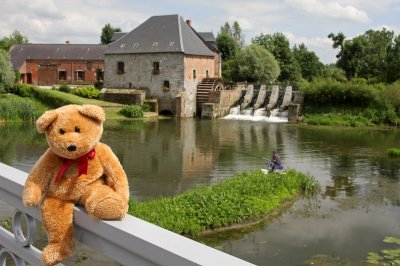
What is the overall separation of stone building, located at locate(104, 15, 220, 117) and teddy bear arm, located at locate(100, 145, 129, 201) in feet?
108

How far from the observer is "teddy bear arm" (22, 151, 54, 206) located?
7.62ft

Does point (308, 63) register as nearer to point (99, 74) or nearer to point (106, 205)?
point (99, 74)

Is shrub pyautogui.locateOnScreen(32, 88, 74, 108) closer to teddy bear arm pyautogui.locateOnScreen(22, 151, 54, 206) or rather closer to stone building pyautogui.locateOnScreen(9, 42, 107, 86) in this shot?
stone building pyautogui.locateOnScreen(9, 42, 107, 86)

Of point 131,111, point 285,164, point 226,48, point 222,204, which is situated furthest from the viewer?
point 226,48

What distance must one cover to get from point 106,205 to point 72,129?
28.7 inches

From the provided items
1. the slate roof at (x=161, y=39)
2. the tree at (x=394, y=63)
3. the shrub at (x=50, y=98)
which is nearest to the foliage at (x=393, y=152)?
the slate roof at (x=161, y=39)

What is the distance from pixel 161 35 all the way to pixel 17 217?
35.9 metres

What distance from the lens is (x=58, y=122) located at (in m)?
2.57

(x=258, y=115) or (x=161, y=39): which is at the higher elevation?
(x=161, y=39)

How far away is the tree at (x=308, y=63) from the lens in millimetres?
63906

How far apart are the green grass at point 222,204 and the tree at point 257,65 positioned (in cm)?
3611

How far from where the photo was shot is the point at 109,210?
6.40 ft

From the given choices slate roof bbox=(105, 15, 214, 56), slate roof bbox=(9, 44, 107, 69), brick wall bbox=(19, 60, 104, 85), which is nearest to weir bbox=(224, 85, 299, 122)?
slate roof bbox=(105, 15, 214, 56)

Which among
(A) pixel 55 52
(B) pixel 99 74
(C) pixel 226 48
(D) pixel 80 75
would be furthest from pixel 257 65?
(A) pixel 55 52
